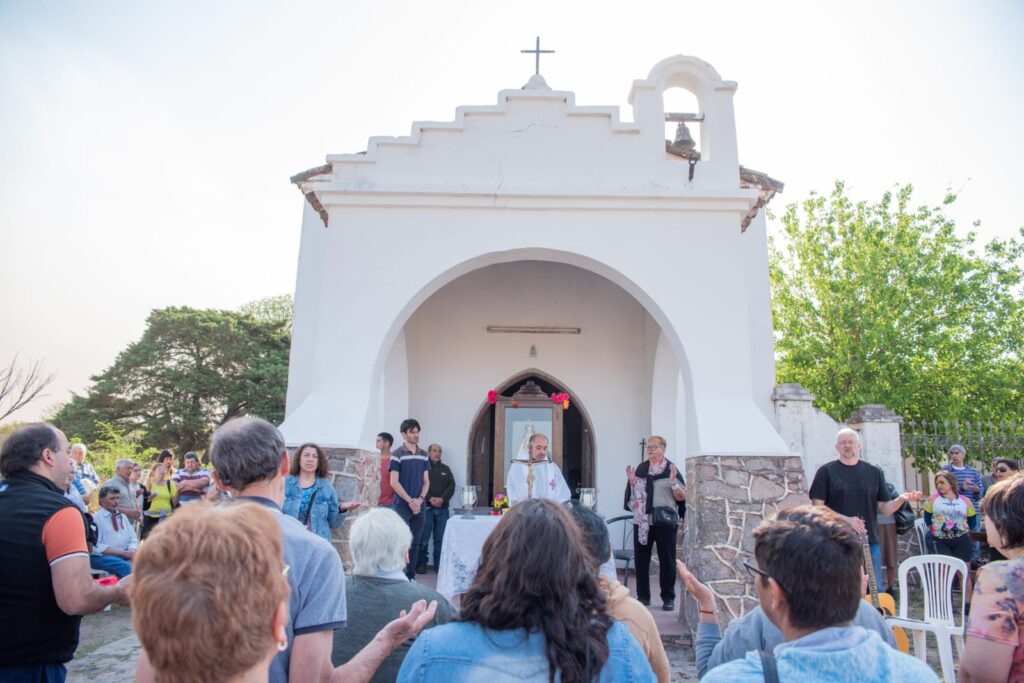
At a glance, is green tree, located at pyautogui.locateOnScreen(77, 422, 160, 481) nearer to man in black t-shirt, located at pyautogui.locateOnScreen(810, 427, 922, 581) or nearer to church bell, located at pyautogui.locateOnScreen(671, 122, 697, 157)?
church bell, located at pyautogui.locateOnScreen(671, 122, 697, 157)

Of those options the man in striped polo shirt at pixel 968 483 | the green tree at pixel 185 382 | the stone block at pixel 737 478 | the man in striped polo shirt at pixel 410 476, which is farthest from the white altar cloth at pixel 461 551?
the green tree at pixel 185 382

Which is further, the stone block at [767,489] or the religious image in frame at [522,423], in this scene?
the religious image in frame at [522,423]

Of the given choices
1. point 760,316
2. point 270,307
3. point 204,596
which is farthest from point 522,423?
point 270,307

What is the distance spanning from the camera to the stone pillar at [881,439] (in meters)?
8.48

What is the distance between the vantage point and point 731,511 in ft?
20.2

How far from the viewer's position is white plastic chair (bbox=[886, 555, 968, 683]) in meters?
4.80

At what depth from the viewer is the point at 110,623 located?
283 inches

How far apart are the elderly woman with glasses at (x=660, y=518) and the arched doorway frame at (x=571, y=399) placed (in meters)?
2.46

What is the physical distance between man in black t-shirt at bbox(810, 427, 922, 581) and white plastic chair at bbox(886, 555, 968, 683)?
496 millimetres

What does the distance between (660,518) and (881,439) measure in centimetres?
348

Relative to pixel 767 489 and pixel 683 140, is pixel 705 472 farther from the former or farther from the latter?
pixel 683 140

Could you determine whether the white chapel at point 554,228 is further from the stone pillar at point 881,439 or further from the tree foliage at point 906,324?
the tree foliage at point 906,324

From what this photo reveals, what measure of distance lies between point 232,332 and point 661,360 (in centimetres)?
2199

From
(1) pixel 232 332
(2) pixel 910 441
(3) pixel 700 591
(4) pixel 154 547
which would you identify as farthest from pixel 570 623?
(1) pixel 232 332
